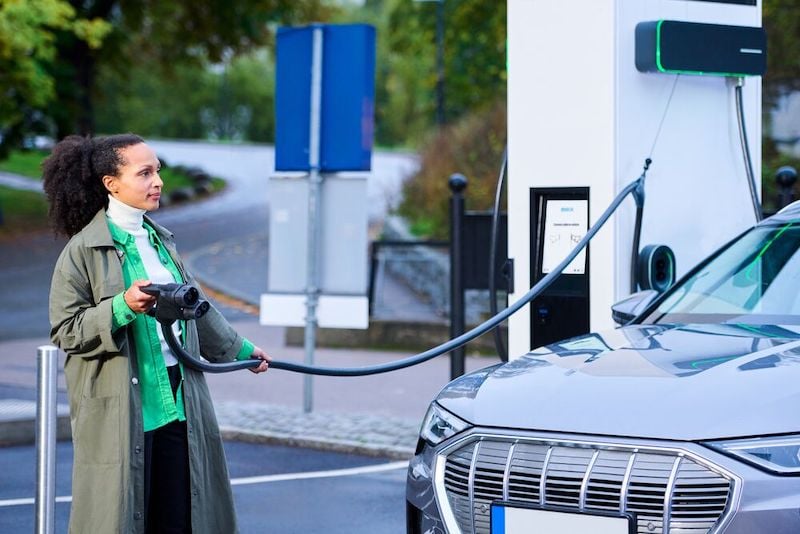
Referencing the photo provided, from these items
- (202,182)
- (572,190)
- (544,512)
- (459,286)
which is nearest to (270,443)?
(459,286)

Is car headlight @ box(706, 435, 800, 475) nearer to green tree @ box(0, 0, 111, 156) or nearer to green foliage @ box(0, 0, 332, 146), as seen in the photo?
green tree @ box(0, 0, 111, 156)

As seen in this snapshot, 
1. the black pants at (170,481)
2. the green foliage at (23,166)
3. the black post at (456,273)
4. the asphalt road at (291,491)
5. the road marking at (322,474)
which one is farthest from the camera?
the green foliage at (23,166)

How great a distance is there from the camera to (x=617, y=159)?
7023 millimetres

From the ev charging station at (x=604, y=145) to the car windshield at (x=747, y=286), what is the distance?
4.85ft

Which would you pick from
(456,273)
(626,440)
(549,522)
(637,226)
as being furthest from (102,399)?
(456,273)

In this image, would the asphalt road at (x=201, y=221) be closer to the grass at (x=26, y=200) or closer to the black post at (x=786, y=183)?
the grass at (x=26, y=200)

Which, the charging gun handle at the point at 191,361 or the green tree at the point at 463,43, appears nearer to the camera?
the charging gun handle at the point at 191,361

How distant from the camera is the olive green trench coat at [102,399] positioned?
14.9 ft

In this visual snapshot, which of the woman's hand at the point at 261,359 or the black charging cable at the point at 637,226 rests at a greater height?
the black charging cable at the point at 637,226

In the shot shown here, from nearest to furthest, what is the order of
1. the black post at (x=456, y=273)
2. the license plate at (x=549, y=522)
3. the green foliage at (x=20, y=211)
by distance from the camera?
the license plate at (x=549, y=522) < the black post at (x=456, y=273) < the green foliage at (x=20, y=211)

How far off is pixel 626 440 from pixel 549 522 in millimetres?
338

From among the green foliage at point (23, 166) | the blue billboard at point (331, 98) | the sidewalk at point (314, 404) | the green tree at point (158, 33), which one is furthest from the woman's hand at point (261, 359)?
the green foliage at point (23, 166)

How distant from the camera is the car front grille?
3.75 meters

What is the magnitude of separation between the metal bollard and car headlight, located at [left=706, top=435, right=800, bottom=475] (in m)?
2.43
